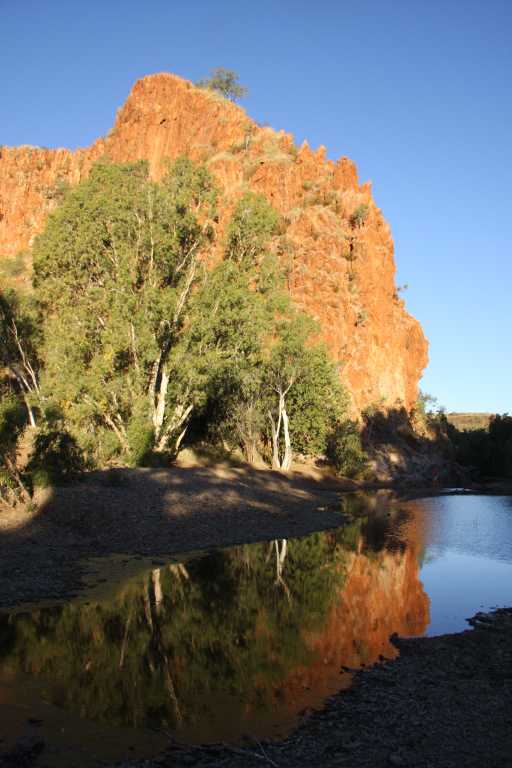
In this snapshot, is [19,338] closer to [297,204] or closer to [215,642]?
[215,642]

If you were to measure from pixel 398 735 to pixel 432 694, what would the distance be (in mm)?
1568

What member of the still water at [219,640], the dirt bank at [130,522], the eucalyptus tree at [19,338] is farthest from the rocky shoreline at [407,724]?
the eucalyptus tree at [19,338]

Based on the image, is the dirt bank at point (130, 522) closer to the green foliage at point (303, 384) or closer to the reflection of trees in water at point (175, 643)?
the reflection of trees in water at point (175, 643)

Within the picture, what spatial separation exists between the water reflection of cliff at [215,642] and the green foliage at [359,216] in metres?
67.4

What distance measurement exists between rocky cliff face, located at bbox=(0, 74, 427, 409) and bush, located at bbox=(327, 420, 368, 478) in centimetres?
1747

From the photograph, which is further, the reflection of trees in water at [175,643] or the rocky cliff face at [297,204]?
the rocky cliff face at [297,204]

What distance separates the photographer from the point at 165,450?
117 feet

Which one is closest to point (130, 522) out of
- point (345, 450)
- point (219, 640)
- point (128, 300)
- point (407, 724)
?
point (219, 640)

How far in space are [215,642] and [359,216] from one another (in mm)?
74617

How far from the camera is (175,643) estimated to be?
1101 cm

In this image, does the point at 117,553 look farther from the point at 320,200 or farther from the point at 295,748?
the point at 320,200

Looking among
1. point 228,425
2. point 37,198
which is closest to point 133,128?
point 37,198

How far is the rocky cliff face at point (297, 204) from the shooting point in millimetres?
73938

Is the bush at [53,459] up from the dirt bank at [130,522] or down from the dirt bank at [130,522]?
up
